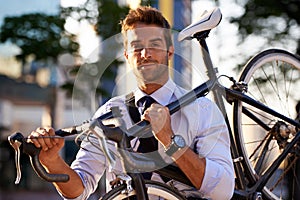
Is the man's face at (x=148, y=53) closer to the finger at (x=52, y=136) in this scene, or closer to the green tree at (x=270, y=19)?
the finger at (x=52, y=136)

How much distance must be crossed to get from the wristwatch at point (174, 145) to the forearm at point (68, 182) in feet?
1.26

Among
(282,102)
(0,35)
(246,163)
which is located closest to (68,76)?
(0,35)

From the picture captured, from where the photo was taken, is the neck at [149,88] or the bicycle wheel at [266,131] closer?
the neck at [149,88]

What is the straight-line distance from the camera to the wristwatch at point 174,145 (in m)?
2.32

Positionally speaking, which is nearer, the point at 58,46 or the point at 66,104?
the point at 58,46

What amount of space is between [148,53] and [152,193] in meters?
0.47

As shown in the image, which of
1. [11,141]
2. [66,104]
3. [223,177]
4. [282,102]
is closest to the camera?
[11,141]

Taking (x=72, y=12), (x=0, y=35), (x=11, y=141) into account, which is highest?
(x=0, y=35)

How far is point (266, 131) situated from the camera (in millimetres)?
3299

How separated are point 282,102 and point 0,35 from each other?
480 centimetres

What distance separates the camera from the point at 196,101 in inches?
103

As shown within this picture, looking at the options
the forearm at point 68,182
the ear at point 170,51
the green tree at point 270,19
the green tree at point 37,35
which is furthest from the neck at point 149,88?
the green tree at point 37,35

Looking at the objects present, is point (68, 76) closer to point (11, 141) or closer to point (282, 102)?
point (282, 102)

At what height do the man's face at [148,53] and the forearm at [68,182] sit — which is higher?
the man's face at [148,53]
